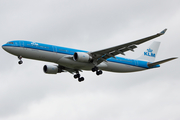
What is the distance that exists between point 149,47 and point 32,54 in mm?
24481

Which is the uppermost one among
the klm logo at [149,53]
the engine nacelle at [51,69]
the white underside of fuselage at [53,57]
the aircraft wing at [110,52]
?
the klm logo at [149,53]

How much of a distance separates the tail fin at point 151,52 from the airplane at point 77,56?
3.01m

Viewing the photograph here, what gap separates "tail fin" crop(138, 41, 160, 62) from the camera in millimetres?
54213

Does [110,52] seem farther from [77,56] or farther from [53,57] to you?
[53,57]

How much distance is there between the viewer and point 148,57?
179ft

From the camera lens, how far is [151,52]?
5578cm

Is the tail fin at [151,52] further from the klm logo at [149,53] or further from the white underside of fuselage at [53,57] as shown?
the white underside of fuselage at [53,57]

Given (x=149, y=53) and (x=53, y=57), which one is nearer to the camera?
(x=53, y=57)

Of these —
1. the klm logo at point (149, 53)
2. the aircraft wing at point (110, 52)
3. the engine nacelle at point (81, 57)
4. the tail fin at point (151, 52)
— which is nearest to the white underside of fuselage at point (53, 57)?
the engine nacelle at point (81, 57)

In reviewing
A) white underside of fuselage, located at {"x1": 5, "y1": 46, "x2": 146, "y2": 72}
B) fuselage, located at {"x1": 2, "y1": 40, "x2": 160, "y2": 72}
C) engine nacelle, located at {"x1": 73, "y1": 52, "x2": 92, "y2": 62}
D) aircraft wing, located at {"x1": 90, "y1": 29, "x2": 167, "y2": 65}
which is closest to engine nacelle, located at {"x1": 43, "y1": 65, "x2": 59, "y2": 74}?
fuselage, located at {"x1": 2, "y1": 40, "x2": 160, "y2": 72}

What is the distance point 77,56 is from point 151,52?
18.8 meters

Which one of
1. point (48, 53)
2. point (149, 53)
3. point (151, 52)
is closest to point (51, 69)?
point (48, 53)

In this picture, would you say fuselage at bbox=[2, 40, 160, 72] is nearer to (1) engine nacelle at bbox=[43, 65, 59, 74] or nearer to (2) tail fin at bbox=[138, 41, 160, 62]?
(1) engine nacelle at bbox=[43, 65, 59, 74]

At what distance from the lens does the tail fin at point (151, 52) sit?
54.2m
